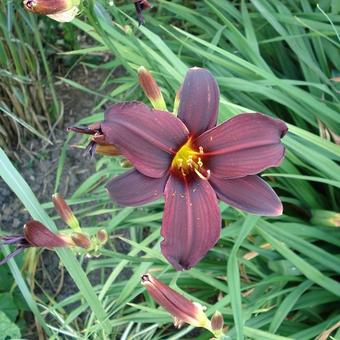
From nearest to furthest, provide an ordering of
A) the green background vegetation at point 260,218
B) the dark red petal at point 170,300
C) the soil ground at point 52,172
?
the dark red petal at point 170,300, the green background vegetation at point 260,218, the soil ground at point 52,172

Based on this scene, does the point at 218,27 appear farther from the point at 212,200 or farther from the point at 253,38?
the point at 212,200

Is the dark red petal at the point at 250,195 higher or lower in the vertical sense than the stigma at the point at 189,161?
lower

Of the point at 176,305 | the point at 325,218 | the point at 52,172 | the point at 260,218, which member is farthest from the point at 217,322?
the point at 52,172

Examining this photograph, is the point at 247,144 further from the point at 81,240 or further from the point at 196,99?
the point at 81,240

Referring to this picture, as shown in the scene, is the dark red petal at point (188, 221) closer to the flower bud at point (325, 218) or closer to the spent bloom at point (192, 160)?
the spent bloom at point (192, 160)

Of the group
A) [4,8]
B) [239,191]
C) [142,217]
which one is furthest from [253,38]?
[239,191]

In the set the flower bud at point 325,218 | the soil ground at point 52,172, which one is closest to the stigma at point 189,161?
the flower bud at point 325,218
